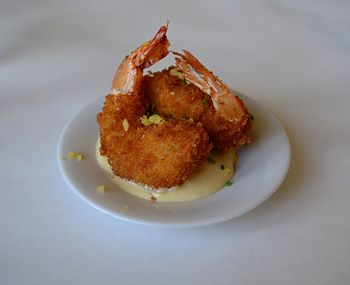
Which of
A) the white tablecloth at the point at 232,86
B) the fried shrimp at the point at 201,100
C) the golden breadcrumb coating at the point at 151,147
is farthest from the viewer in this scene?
the fried shrimp at the point at 201,100

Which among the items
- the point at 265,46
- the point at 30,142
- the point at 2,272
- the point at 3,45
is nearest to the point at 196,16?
the point at 265,46

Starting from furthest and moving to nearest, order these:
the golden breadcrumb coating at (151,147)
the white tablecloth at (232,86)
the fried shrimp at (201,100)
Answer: the fried shrimp at (201,100)
the golden breadcrumb coating at (151,147)
the white tablecloth at (232,86)

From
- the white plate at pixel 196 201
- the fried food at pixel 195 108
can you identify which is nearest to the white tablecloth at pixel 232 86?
the white plate at pixel 196 201

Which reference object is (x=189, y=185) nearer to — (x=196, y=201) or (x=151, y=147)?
(x=196, y=201)

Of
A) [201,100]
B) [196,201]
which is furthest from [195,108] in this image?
[196,201]

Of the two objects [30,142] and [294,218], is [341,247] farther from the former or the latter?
[30,142]

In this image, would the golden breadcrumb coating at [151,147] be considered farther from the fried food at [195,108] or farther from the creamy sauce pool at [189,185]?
A: the fried food at [195,108]
